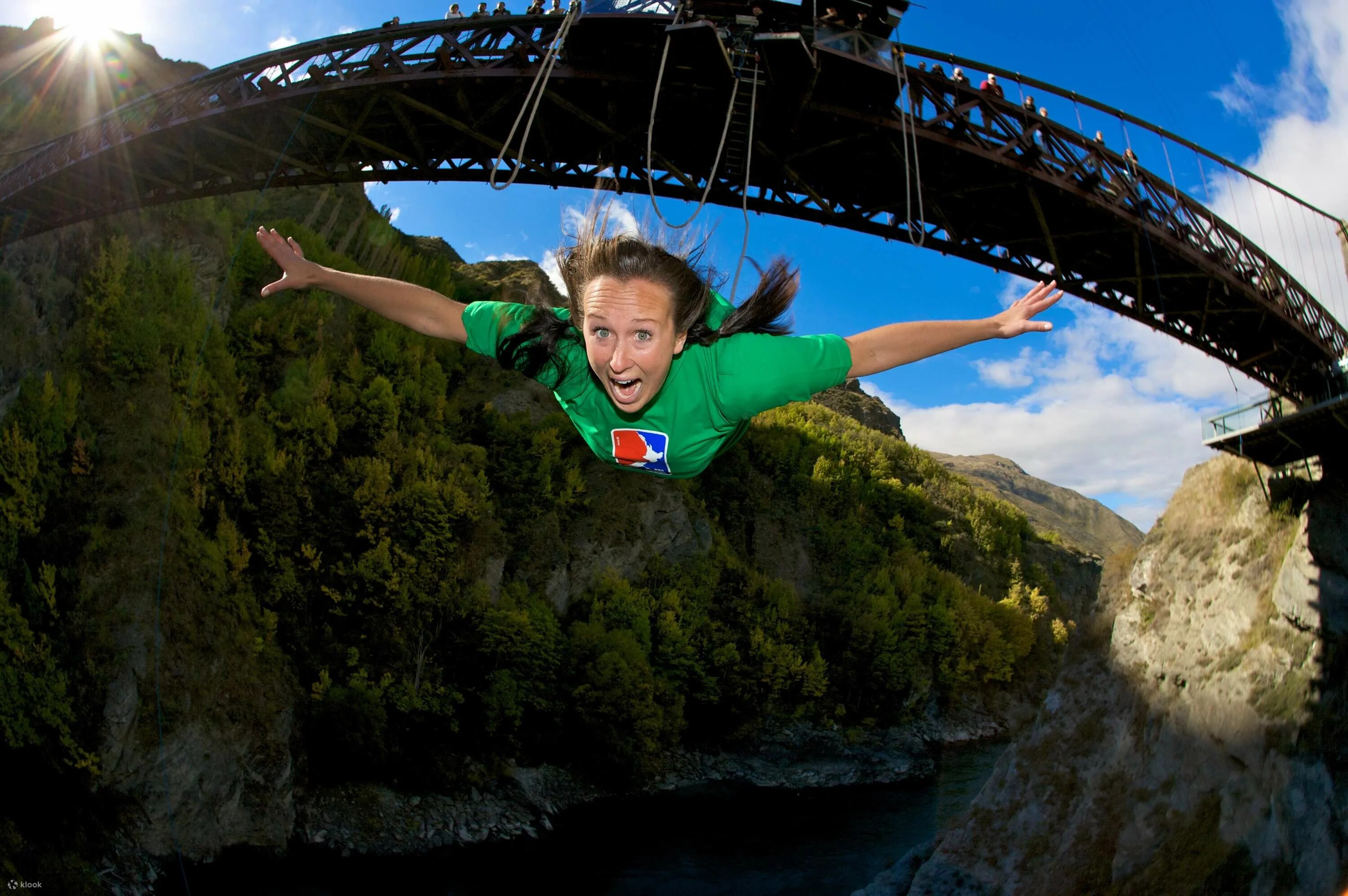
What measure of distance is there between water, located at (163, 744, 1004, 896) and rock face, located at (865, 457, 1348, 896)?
33.8 ft

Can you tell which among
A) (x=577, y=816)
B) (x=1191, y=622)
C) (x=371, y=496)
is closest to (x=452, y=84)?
(x=1191, y=622)

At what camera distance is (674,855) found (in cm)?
2864

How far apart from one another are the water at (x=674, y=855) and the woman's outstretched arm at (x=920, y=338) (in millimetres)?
21785

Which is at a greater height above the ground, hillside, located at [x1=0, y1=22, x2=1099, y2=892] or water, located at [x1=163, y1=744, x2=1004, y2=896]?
hillside, located at [x1=0, y1=22, x2=1099, y2=892]

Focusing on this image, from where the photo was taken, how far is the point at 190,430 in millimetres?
23859

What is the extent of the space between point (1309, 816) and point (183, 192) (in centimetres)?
1921

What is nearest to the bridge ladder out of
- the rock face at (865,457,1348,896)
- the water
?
the rock face at (865,457,1348,896)

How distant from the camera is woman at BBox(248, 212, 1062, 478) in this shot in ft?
10.2

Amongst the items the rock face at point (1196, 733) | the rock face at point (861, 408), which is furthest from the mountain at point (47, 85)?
the rock face at point (861, 408)

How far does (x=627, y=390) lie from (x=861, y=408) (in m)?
90.6

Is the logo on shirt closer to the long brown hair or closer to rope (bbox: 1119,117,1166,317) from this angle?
the long brown hair

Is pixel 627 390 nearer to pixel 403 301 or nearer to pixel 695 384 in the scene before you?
pixel 695 384

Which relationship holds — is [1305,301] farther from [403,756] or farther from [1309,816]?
[403,756]

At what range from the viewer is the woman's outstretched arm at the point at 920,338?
129 inches
